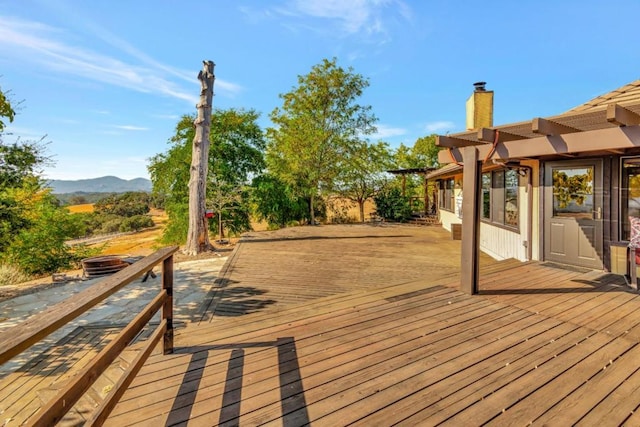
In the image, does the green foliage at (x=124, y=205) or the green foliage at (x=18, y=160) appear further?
the green foliage at (x=124, y=205)

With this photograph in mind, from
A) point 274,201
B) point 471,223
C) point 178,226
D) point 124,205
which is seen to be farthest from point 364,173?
point 124,205

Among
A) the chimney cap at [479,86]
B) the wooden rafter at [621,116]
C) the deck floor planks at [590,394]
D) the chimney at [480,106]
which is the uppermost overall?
the chimney cap at [479,86]

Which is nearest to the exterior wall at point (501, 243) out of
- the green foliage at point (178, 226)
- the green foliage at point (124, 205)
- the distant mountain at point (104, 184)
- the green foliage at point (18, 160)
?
the green foliage at point (18, 160)

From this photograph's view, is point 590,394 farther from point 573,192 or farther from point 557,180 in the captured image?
point 557,180

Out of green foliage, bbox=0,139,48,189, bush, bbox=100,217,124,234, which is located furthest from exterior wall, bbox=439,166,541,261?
bush, bbox=100,217,124,234

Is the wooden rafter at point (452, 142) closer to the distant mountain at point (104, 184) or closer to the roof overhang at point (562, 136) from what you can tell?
the roof overhang at point (562, 136)

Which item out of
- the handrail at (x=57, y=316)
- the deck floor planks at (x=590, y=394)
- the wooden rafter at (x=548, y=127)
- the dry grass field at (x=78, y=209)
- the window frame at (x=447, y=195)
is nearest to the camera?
the handrail at (x=57, y=316)

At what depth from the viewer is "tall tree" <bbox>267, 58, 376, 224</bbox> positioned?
14516 millimetres

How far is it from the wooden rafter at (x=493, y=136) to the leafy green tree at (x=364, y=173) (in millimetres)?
11563

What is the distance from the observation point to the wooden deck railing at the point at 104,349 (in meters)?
0.98

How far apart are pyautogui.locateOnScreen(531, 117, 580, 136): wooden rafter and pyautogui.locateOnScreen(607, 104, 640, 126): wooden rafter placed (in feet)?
1.50

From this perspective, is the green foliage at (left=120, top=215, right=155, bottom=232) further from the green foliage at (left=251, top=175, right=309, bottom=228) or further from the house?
the house

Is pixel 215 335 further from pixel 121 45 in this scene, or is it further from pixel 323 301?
pixel 121 45

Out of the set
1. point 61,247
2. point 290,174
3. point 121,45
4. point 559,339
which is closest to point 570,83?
point 290,174
